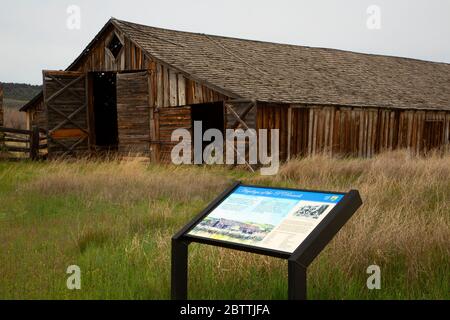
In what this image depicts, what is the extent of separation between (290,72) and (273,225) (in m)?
16.6

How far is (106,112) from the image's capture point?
22.1 m

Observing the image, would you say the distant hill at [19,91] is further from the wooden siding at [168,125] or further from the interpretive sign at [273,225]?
the interpretive sign at [273,225]

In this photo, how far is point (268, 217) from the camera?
3705 mm

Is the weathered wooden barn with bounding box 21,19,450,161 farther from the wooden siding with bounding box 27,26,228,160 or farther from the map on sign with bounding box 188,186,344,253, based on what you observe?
the map on sign with bounding box 188,186,344,253

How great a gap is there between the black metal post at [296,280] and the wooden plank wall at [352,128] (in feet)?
38.0

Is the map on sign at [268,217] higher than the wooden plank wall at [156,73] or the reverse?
the reverse

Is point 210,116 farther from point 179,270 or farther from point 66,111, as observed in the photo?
point 179,270

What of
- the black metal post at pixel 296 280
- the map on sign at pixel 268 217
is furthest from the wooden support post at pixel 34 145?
the black metal post at pixel 296 280

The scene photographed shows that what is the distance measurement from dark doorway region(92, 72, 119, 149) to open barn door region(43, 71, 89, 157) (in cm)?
136

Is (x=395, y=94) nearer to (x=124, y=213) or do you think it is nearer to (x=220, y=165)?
(x=220, y=165)

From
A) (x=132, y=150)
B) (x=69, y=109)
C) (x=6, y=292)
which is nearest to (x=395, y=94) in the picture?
(x=132, y=150)

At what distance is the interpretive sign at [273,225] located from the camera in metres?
3.31

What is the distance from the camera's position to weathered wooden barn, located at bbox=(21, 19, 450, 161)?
54.0ft

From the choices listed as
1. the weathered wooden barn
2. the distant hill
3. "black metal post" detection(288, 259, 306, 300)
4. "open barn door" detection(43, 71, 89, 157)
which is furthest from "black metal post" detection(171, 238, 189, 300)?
the distant hill
